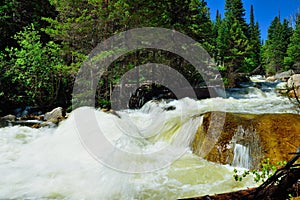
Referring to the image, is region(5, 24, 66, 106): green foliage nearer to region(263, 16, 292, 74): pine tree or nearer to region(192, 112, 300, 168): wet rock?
region(192, 112, 300, 168): wet rock

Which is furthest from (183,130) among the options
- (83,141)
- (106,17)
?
(106,17)

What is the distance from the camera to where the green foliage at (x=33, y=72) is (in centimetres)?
1102

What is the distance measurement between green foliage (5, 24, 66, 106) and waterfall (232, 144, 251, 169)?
357 inches

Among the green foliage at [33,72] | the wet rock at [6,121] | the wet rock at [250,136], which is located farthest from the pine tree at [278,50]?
the wet rock at [6,121]

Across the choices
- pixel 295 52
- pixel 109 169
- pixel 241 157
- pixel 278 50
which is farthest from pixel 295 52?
pixel 109 169

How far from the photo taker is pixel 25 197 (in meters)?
3.61

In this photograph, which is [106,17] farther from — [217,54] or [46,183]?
[217,54]

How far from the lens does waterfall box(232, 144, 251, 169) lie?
14.0 feet

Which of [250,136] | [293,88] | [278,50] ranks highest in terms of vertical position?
[278,50]

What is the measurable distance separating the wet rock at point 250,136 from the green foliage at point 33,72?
8344 millimetres

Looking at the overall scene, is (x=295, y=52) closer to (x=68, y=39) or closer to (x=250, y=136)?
(x=68, y=39)

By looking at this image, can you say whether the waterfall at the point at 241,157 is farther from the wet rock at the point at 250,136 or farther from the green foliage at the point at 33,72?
the green foliage at the point at 33,72

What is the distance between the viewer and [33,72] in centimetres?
1132

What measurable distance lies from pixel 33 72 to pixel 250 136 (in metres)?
10.7
